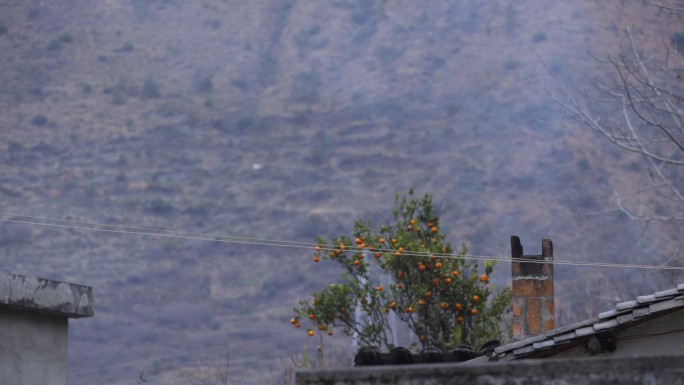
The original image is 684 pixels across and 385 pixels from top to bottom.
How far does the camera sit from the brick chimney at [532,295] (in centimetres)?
1111

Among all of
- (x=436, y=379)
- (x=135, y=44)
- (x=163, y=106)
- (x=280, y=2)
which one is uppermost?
(x=280, y=2)

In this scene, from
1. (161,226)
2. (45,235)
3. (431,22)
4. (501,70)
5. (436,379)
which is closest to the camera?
(436,379)

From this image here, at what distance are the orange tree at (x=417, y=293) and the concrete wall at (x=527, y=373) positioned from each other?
8218mm

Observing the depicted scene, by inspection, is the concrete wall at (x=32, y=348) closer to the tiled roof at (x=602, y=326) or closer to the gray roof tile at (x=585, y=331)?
the tiled roof at (x=602, y=326)

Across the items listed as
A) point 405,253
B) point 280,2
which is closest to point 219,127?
point 280,2

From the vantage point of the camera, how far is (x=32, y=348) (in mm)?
9883

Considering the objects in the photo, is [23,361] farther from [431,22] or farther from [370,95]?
[431,22]

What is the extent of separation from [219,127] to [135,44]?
35.8 ft

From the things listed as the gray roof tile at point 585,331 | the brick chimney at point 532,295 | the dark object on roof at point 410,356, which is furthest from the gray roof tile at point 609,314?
the brick chimney at point 532,295

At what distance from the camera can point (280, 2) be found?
88750 millimetres

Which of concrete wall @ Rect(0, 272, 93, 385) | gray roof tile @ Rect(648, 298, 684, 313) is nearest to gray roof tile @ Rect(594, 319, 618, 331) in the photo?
gray roof tile @ Rect(648, 298, 684, 313)

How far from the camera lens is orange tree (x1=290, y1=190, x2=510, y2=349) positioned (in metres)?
14.0

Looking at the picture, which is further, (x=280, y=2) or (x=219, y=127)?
(x=280, y=2)

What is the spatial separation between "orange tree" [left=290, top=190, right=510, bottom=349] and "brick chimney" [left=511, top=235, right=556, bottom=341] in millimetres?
2329
